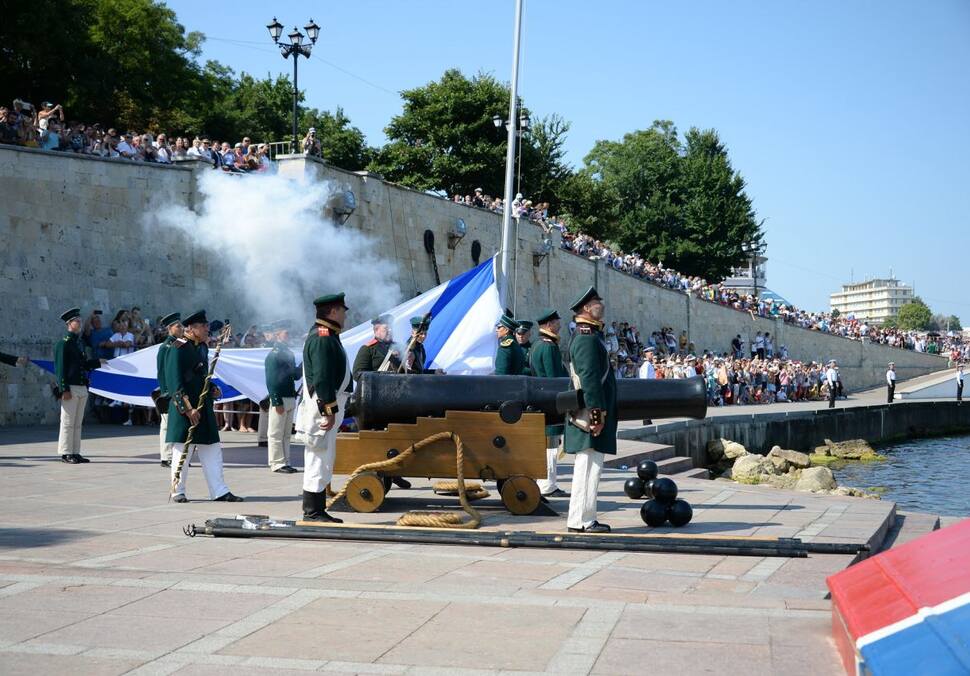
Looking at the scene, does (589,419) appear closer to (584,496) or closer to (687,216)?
(584,496)

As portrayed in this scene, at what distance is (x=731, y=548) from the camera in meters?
6.80

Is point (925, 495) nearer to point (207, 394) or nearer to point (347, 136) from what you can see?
point (207, 394)

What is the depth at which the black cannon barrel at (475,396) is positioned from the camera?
860 cm

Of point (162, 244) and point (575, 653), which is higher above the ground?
point (162, 244)

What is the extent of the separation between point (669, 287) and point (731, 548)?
39972mm

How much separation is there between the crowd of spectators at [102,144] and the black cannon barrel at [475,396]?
13.9m

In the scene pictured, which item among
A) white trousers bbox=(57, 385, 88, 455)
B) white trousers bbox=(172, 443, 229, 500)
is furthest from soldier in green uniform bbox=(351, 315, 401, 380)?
white trousers bbox=(57, 385, 88, 455)

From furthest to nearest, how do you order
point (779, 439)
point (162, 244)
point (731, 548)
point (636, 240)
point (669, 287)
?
1. point (636, 240)
2. point (669, 287)
3. point (779, 439)
4. point (162, 244)
5. point (731, 548)

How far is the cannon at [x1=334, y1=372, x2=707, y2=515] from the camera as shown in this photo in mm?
8477

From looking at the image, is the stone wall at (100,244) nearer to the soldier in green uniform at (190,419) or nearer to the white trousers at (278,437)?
the white trousers at (278,437)

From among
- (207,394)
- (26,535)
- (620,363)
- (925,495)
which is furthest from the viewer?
(620,363)

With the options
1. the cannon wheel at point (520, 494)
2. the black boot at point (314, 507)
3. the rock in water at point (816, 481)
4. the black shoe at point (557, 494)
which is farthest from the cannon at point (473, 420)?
the rock in water at point (816, 481)

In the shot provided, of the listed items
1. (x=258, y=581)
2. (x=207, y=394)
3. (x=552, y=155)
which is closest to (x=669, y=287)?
(x=552, y=155)

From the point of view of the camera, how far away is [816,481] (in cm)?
1481
